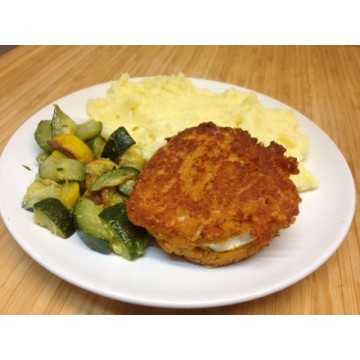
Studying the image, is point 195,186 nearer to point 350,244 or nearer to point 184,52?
point 350,244

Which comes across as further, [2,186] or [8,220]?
[2,186]

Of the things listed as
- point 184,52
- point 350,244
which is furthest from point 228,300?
point 184,52

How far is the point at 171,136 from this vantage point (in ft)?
11.5

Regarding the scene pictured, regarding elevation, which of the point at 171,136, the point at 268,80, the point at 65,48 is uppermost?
the point at 171,136

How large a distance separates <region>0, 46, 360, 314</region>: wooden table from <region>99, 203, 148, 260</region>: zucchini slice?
34 centimetres

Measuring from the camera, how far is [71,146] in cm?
339

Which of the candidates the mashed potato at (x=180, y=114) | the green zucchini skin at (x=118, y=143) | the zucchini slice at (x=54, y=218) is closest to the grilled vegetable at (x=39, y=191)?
the zucchini slice at (x=54, y=218)

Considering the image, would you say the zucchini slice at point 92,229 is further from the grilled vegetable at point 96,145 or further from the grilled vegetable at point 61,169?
the grilled vegetable at point 96,145

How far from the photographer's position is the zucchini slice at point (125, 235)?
9.00ft

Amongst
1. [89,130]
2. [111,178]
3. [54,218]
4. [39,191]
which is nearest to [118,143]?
[89,130]

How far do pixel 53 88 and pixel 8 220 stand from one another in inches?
108

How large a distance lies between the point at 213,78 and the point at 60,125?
2.69 metres

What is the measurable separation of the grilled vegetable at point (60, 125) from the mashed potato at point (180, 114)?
251 millimetres

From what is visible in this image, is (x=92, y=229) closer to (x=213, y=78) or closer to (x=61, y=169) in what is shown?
(x=61, y=169)
